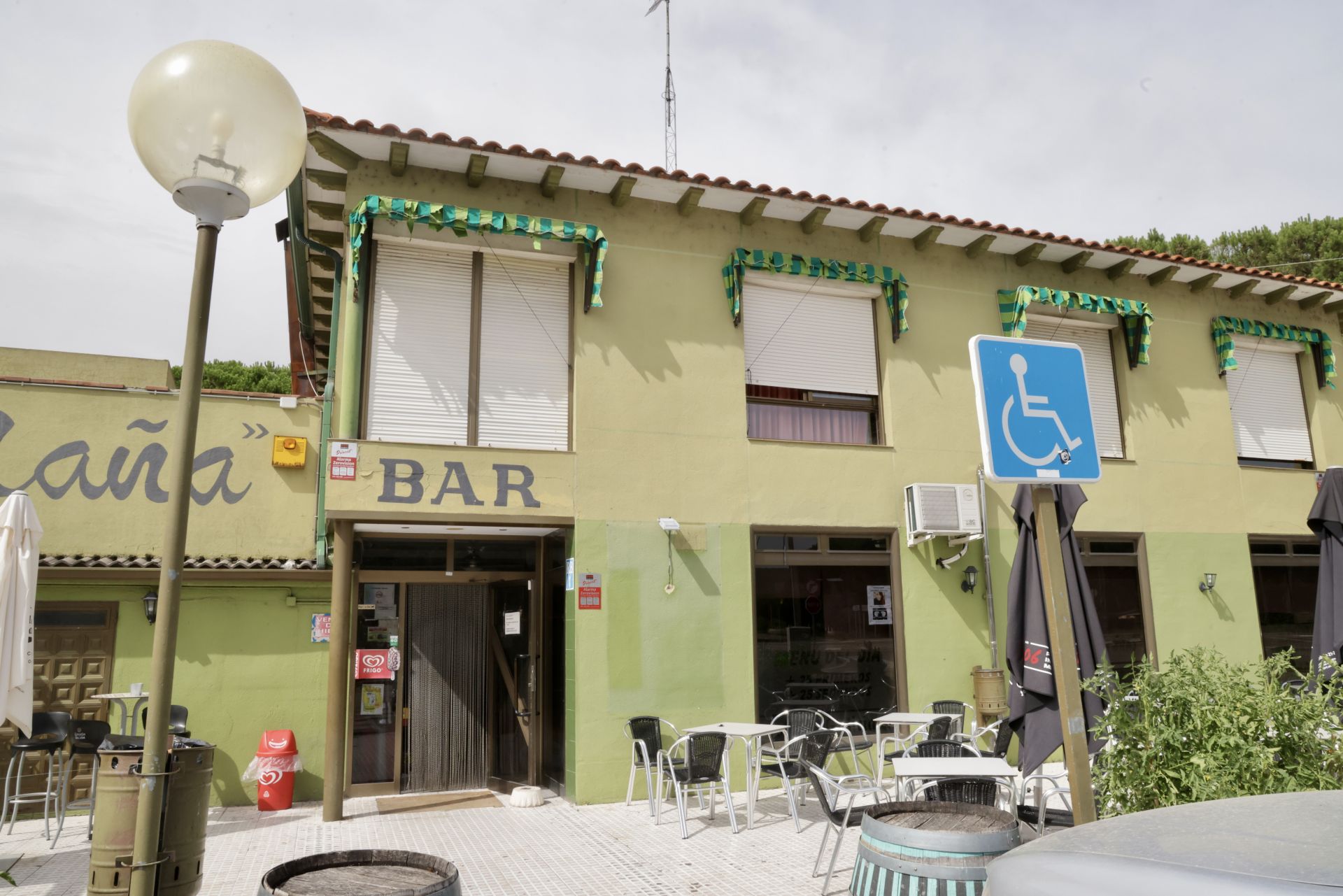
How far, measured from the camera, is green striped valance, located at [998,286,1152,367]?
10.8 m

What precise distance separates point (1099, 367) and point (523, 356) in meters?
7.38

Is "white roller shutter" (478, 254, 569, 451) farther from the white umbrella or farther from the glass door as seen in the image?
the white umbrella

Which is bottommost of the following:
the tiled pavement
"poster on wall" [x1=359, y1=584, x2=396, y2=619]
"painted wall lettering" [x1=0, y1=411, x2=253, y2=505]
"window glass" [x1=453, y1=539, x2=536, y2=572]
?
the tiled pavement

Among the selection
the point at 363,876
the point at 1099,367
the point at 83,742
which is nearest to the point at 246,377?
the point at 83,742

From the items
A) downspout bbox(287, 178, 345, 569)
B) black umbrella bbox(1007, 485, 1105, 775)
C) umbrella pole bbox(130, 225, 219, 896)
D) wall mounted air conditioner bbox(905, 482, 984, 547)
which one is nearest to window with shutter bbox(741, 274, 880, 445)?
wall mounted air conditioner bbox(905, 482, 984, 547)

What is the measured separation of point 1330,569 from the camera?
26.1 feet

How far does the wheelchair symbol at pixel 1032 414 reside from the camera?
3.77 m

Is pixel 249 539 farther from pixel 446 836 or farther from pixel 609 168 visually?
pixel 609 168

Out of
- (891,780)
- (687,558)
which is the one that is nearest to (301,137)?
(687,558)

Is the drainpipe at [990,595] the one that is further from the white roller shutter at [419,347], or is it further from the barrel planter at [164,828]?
the barrel planter at [164,828]

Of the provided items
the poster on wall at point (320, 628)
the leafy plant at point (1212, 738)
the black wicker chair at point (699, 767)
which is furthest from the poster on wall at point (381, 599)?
the leafy plant at point (1212, 738)

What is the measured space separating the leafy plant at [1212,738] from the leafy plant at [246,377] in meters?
27.7

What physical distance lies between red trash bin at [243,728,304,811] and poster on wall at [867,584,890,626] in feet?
20.0

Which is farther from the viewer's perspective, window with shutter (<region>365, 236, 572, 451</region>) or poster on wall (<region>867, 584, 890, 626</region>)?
poster on wall (<region>867, 584, 890, 626</region>)
